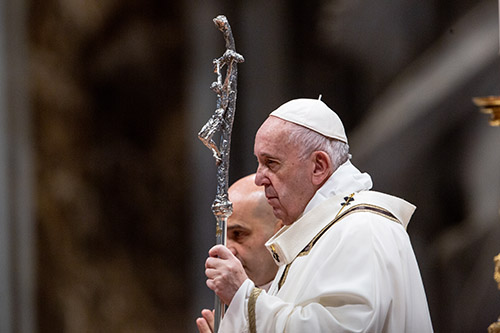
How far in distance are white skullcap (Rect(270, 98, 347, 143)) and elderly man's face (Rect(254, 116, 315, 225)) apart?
0.06 metres

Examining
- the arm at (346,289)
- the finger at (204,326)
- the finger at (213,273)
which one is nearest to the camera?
the arm at (346,289)

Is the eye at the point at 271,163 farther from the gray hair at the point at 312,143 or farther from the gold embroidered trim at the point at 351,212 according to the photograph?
the gold embroidered trim at the point at 351,212

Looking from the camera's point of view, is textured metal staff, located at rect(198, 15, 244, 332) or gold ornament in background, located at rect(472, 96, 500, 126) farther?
textured metal staff, located at rect(198, 15, 244, 332)

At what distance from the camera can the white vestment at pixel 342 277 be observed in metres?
3.19

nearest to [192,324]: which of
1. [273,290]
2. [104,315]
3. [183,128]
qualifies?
[104,315]

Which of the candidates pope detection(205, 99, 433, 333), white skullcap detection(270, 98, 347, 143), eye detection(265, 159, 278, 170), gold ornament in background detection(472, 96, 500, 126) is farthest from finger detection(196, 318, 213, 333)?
gold ornament in background detection(472, 96, 500, 126)

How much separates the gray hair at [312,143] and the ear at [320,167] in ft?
0.09

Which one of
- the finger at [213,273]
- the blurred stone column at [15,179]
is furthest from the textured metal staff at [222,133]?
the blurred stone column at [15,179]

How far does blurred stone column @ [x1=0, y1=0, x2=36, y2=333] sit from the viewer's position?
5.60 m

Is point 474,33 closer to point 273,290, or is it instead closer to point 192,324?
point 273,290

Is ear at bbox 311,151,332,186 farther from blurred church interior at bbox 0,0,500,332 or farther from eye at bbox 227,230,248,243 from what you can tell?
blurred church interior at bbox 0,0,500,332

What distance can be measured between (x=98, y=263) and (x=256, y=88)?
151 cm

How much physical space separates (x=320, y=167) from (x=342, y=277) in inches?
20.5

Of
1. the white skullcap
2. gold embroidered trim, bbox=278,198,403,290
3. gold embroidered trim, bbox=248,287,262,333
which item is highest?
the white skullcap
